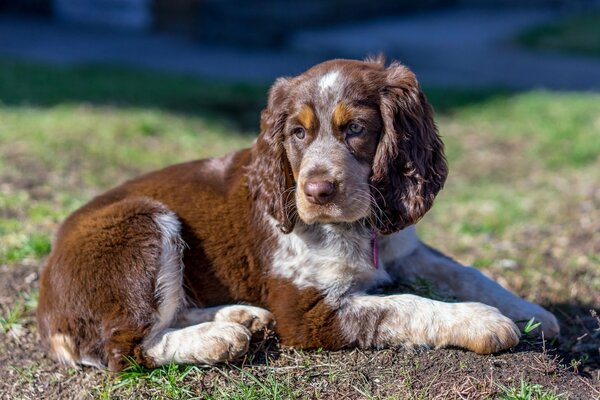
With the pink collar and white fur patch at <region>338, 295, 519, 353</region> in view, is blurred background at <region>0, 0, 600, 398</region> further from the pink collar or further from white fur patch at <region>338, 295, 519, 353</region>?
the pink collar

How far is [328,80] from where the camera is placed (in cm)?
404

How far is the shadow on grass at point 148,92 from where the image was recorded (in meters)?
10.7

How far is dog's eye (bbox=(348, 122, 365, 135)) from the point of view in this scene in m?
3.98

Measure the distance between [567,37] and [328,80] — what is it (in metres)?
13.9

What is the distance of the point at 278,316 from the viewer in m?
4.19

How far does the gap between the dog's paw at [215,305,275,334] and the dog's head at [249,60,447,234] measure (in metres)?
0.47

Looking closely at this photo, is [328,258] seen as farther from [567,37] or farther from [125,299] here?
[567,37]

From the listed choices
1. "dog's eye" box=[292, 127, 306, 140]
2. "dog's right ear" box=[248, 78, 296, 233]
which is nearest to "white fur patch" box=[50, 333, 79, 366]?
"dog's right ear" box=[248, 78, 296, 233]

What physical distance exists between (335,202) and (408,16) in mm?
15196

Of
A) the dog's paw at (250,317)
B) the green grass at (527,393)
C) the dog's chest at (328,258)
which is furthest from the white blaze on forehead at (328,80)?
the green grass at (527,393)

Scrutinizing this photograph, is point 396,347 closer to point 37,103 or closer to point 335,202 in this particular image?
point 335,202

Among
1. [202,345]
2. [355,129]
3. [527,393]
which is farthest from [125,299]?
[527,393]

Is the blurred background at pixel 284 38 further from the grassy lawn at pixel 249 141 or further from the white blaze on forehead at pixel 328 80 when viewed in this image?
the white blaze on forehead at pixel 328 80

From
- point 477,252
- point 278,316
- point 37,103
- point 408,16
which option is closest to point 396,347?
point 278,316
